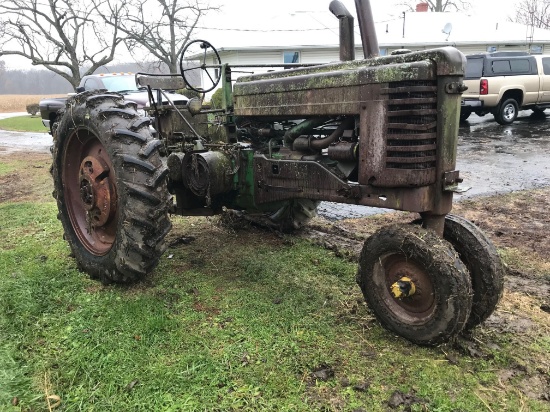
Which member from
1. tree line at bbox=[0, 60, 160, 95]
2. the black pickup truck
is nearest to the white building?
the black pickup truck

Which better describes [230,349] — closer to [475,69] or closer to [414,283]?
[414,283]

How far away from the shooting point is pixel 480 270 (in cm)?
299

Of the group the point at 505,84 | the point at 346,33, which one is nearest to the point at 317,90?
the point at 346,33

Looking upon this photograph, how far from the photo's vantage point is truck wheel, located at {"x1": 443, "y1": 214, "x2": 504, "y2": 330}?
2.95 metres

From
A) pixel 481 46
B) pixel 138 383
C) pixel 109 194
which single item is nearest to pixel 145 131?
pixel 109 194

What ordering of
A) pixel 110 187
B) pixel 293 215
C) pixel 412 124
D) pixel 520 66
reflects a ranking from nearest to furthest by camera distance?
pixel 412 124 → pixel 110 187 → pixel 293 215 → pixel 520 66

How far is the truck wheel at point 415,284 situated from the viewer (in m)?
2.72

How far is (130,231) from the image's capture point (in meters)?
3.40

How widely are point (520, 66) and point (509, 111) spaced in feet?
4.79

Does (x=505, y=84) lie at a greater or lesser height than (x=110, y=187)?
greater

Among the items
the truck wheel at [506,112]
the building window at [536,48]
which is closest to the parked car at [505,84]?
the truck wheel at [506,112]

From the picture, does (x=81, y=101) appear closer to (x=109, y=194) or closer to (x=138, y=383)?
(x=109, y=194)

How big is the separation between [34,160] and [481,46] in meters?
25.0

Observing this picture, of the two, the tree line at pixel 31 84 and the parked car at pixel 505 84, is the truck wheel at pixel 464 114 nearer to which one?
the parked car at pixel 505 84
